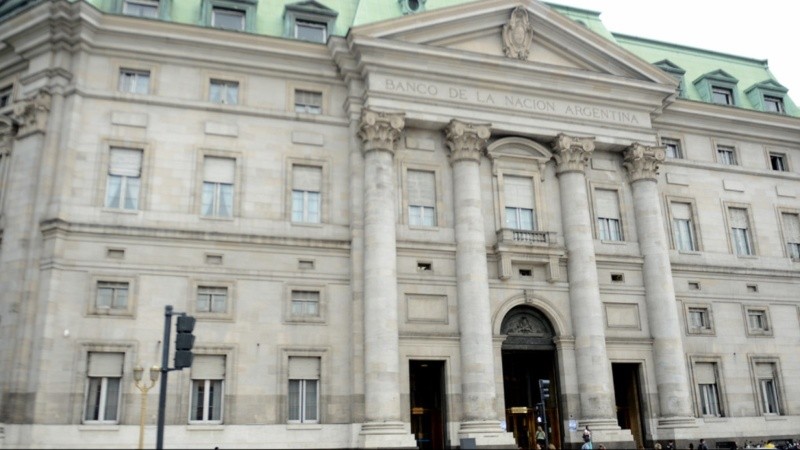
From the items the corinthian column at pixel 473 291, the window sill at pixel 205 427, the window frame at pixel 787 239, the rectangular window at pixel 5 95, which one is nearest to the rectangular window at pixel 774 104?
the window frame at pixel 787 239

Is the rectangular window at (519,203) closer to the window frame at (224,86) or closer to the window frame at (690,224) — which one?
the window frame at (690,224)

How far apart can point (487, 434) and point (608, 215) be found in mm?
13764

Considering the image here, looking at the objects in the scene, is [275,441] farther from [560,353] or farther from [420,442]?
[560,353]

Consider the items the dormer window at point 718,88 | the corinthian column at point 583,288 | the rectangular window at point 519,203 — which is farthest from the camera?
the dormer window at point 718,88

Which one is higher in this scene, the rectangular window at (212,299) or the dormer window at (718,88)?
the dormer window at (718,88)

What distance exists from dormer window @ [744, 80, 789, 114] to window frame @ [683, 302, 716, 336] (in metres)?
13.9

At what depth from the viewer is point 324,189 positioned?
111ft

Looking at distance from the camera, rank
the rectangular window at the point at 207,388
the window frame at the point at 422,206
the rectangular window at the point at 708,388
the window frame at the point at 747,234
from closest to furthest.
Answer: the rectangular window at the point at 207,388, the window frame at the point at 422,206, the rectangular window at the point at 708,388, the window frame at the point at 747,234

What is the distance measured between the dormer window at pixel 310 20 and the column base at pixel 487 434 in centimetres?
1958

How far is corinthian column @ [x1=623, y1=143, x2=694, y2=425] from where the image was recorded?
35.2m

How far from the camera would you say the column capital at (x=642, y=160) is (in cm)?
3806

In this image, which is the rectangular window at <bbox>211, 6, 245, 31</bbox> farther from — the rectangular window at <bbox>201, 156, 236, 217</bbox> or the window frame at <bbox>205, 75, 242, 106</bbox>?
the rectangular window at <bbox>201, 156, 236, 217</bbox>

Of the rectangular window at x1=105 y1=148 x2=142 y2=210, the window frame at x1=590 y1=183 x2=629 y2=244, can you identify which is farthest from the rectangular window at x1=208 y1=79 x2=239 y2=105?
the window frame at x1=590 y1=183 x2=629 y2=244

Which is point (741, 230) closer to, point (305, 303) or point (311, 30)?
point (305, 303)
